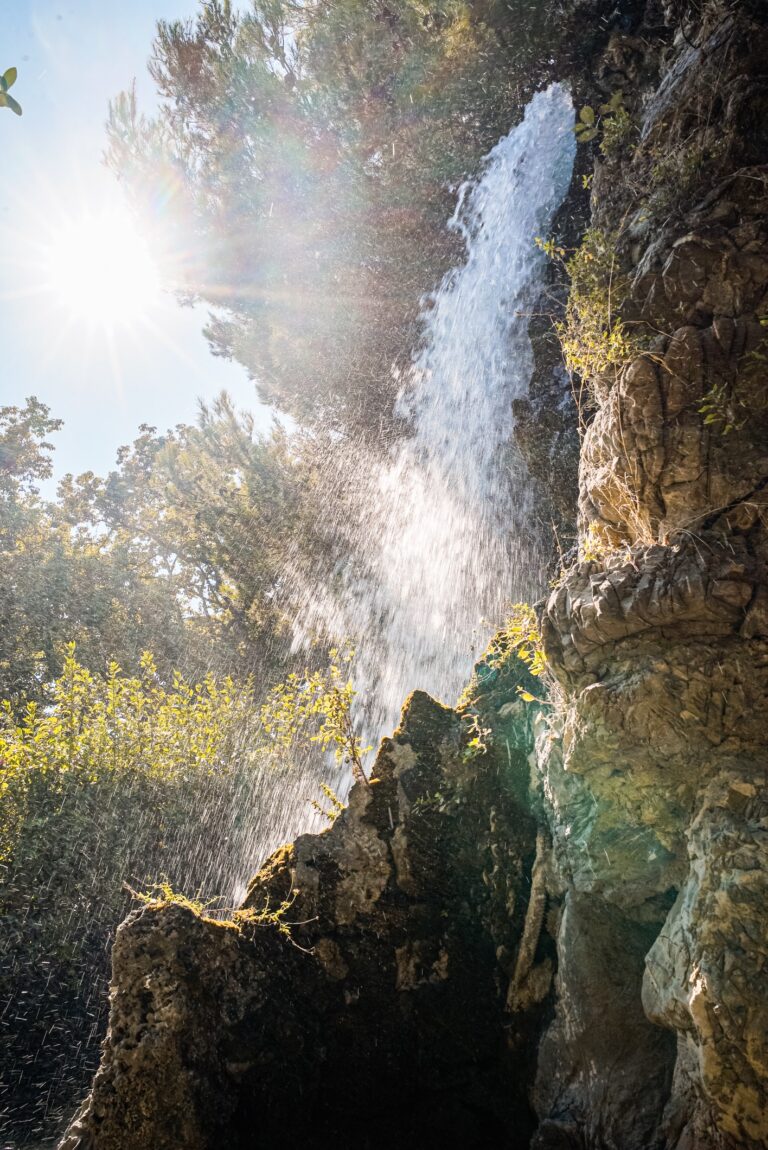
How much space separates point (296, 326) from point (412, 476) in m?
4.91

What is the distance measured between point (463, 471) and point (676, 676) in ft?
A: 33.4

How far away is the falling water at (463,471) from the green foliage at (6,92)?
1042 centimetres

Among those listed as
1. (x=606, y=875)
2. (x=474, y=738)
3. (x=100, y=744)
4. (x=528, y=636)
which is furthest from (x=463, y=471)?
(x=606, y=875)

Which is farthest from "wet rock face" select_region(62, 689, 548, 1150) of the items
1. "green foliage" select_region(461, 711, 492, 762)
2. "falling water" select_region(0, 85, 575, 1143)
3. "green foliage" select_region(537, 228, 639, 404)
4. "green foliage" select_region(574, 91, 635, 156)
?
"green foliage" select_region(574, 91, 635, 156)

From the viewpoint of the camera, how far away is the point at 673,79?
5.27 m

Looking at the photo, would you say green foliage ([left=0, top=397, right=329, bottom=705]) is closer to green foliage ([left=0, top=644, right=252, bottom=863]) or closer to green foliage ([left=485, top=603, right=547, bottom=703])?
green foliage ([left=0, top=644, right=252, bottom=863])

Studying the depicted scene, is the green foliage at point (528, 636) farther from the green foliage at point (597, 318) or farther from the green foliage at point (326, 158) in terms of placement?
the green foliage at point (326, 158)

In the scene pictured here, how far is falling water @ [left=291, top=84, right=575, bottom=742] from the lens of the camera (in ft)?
38.6

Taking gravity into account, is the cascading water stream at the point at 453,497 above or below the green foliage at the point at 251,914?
above

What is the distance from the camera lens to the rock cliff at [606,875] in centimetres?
366

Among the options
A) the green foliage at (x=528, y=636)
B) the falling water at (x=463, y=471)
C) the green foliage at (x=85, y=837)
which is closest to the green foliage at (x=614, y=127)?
the falling water at (x=463, y=471)

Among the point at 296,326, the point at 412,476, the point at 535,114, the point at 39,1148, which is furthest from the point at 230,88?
the point at 39,1148

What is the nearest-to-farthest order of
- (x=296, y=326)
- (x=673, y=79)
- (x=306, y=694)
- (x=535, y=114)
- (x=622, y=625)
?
(x=622, y=625)
(x=673, y=79)
(x=306, y=694)
(x=535, y=114)
(x=296, y=326)

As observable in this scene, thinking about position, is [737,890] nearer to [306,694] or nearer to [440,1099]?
[440,1099]
